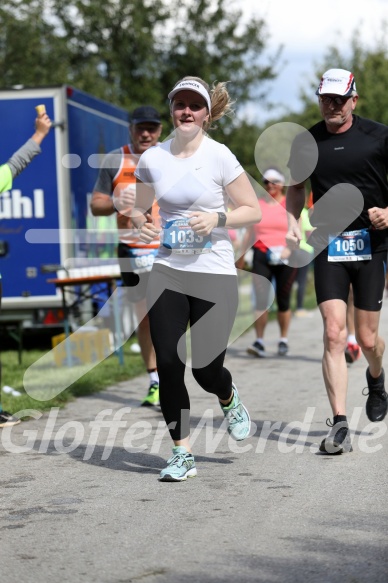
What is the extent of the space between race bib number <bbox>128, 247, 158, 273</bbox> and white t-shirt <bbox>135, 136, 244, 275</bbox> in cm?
278

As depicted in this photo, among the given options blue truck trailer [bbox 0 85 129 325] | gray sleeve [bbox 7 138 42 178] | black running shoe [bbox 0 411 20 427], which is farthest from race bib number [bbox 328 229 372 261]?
blue truck trailer [bbox 0 85 129 325]

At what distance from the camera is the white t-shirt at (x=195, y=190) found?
6316 mm

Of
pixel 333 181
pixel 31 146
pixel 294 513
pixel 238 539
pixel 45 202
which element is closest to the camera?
pixel 238 539

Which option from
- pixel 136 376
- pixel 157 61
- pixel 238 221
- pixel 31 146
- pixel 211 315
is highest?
pixel 157 61

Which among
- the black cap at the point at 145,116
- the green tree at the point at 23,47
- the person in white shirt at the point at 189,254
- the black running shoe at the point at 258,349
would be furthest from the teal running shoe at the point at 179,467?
the green tree at the point at 23,47

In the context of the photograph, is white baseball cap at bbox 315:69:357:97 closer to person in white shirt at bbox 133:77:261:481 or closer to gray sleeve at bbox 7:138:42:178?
person in white shirt at bbox 133:77:261:481

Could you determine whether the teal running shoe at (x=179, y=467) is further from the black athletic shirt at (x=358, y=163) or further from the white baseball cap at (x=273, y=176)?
the white baseball cap at (x=273, y=176)

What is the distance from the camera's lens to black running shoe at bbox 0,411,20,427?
833 centimetres

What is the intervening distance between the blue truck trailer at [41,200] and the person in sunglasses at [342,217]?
269 inches

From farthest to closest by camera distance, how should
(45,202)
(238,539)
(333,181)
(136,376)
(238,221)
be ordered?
(45,202)
(136,376)
(333,181)
(238,221)
(238,539)

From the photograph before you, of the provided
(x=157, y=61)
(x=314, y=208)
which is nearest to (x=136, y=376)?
(x=314, y=208)

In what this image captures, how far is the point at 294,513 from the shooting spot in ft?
17.9

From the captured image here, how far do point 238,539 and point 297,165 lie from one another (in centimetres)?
300

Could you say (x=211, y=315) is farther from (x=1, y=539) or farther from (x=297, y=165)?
(x=1, y=539)
